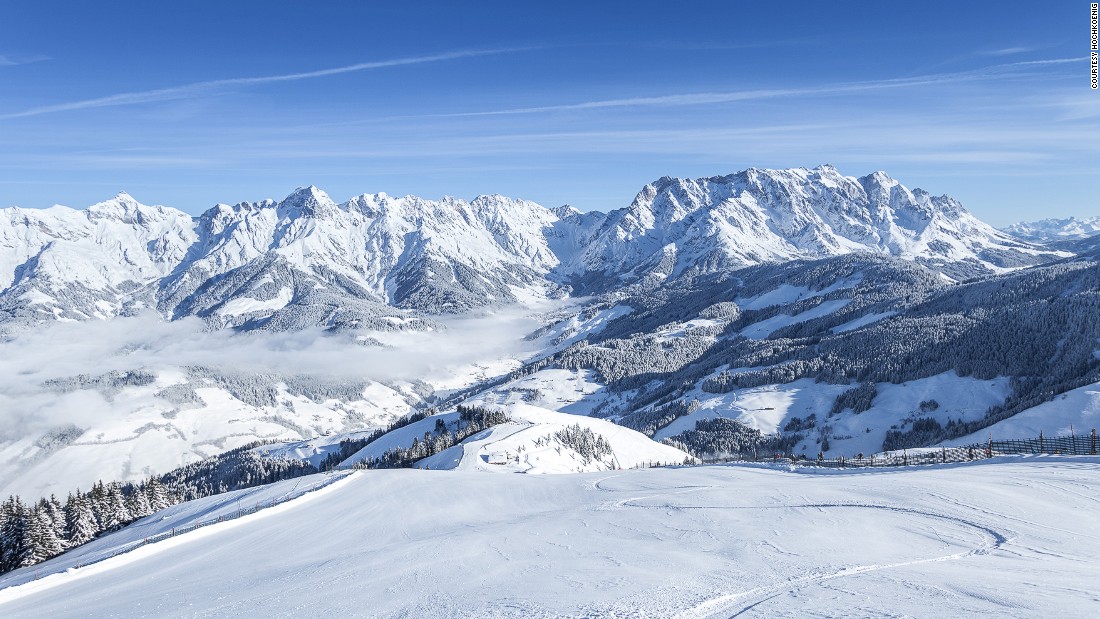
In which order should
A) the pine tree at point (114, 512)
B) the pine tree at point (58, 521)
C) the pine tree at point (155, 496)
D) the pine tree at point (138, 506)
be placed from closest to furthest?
the pine tree at point (58, 521) < the pine tree at point (114, 512) < the pine tree at point (138, 506) < the pine tree at point (155, 496)

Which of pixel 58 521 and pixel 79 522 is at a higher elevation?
pixel 58 521

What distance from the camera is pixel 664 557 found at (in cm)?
2194

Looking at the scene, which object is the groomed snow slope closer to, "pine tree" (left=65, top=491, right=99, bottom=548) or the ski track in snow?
the ski track in snow

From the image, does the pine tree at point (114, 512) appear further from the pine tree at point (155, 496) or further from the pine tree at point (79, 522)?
the pine tree at point (155, 496)

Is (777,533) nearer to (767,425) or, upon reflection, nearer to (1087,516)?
(1087,516)

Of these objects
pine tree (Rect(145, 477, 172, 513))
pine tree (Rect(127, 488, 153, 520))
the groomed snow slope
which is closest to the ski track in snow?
the groomed snow slope

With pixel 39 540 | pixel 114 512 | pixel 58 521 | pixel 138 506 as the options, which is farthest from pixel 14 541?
pixel 138 506

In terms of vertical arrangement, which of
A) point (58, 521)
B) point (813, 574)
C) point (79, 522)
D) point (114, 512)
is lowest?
point (114, 512)

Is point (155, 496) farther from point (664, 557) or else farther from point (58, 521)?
point (664, 557)

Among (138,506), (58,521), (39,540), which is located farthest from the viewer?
(138,506)

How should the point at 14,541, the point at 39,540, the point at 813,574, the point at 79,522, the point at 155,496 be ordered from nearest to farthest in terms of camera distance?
the point at 813,574
the point at 39,540
the point at 14,541
the point at 79,522
the point at 155,496

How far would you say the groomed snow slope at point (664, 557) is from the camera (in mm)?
16500

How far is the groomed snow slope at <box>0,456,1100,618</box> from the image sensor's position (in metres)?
16.5

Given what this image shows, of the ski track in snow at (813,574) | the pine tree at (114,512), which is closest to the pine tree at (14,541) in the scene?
the pine tree at (114,512)
